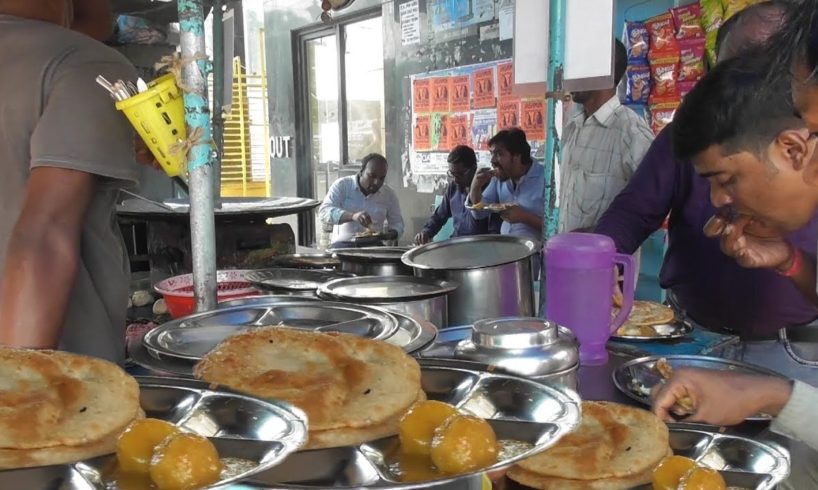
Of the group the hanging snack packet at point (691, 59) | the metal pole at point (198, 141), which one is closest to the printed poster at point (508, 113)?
the hanging snack packet at point (691, 59)

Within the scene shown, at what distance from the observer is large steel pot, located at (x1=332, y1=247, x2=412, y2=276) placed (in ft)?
7.27

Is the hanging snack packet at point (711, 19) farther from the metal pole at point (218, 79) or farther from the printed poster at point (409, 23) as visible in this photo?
the printed poster at point (409, 23)

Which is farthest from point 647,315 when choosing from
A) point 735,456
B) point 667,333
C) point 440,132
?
point 440,132

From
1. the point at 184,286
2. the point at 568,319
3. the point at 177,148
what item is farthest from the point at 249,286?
the point at 568,319

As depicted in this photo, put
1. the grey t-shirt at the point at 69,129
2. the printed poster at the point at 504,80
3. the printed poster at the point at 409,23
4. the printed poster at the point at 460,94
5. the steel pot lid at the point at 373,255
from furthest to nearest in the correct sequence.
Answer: the printed poster at the point at 409,23, the printed poster at the point at 460,94, the printed poster at the point at 504,80, the steel pot lid at the point at 373,255, the grey t-shirt at the point at 69,129

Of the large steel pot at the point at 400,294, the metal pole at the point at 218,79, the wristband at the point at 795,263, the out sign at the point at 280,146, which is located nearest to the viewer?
the large steel pot at the point at 400,294

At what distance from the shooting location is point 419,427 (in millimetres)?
896

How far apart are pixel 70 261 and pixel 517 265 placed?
116 centimetres

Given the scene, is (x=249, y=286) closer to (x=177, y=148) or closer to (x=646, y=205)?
(x=177, y=148)

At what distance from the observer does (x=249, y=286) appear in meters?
2.14

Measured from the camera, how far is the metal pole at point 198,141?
1.34 meters

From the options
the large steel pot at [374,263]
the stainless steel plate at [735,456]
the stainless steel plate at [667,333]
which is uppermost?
the large steel pot at [374,263]

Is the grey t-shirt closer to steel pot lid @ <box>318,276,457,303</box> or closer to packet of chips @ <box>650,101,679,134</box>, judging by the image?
steel pot lid @ <box>318,276,457,303</box>

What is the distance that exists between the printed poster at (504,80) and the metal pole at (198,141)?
16.6ft
